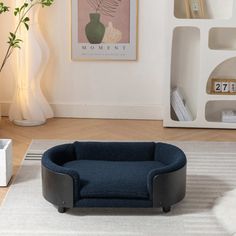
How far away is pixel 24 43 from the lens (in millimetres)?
5020

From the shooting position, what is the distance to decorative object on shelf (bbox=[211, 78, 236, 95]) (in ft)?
16.6

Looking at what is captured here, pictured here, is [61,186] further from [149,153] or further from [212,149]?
[212,149]

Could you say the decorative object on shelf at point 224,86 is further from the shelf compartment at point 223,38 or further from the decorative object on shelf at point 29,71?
the decorative object on shelf at point 29,71

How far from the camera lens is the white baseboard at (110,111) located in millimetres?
5363

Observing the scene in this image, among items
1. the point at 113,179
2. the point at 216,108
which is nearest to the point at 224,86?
the point at 216,108

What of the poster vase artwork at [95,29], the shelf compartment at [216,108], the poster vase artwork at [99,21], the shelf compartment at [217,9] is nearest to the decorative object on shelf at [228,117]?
the shelf compartment at [216,108]

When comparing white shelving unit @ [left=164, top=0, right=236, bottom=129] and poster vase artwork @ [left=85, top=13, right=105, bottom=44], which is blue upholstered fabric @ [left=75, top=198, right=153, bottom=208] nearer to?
white shelving unit @ [left=164, top=0, right=236, bottom=129]

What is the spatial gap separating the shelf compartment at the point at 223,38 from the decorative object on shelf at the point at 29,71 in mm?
1484

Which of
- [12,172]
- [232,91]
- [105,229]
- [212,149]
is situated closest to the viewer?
[105,229]

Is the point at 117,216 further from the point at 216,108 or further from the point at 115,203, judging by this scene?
the point at 216,108

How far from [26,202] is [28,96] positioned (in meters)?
1.89

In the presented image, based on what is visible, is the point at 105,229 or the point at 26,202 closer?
the point at 105,229

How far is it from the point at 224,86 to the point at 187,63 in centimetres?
40

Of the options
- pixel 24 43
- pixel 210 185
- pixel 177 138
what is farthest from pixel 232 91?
pixel 24 43
